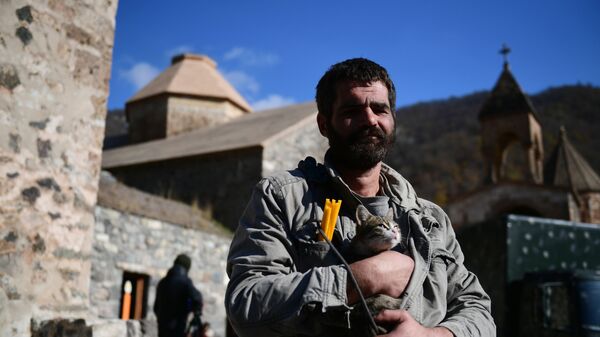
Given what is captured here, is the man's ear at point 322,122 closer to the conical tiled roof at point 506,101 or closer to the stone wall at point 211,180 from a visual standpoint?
the stone wall at point 211,180

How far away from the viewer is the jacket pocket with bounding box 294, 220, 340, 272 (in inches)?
64.1

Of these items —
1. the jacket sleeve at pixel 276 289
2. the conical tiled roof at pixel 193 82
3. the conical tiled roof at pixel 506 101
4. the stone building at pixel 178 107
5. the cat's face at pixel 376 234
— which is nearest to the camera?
the jacket sleeve at pixel 276 289

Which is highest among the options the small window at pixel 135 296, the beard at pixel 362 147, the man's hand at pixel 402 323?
the beard at pixel 362 147

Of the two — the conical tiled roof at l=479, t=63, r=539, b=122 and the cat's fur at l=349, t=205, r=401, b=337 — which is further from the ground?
the conical tiled roof at l=479, t=63, r=539, b=122

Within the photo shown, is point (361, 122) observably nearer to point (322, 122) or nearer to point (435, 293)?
point (322, 122)

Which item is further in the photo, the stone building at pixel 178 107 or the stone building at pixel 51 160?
the stone building at pixel 178 107

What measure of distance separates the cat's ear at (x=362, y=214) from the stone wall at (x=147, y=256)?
9775 mm

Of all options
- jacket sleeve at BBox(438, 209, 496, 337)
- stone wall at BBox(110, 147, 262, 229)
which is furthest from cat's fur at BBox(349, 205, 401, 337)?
stone wall at BBox(110, 147, 262, 229)

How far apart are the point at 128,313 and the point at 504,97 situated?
787 inches

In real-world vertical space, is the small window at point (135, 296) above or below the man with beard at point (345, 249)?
below

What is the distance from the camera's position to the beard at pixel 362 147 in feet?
5.94

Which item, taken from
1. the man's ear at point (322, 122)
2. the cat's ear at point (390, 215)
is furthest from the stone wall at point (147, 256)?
the cat's ear at point (390, 215)

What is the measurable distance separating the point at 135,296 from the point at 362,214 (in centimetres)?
1106

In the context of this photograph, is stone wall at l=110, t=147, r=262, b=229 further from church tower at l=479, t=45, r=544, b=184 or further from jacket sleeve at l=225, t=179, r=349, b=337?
jacket sleeve at l=225, t=179, r=349, b=337
